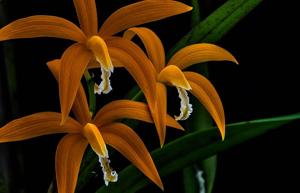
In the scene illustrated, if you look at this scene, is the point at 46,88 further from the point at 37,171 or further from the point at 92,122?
the point at 92,122

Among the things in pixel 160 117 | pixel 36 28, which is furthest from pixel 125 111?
pixel 36 28

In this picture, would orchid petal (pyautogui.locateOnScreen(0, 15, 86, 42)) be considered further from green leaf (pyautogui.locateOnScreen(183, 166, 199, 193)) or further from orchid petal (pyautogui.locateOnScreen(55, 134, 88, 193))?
green leaf (pyautogui.locateOnScreen(183, 166, 199, 193))

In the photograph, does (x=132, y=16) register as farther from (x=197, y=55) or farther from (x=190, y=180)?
(x=190, y=180)

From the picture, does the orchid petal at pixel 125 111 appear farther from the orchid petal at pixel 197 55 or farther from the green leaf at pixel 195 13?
the green leaf at pixel 195 13

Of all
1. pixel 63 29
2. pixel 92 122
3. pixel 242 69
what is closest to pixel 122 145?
pixel 92 122

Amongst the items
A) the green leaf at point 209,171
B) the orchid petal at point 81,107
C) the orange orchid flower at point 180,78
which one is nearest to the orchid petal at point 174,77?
the orange orchid flower at point 180,78

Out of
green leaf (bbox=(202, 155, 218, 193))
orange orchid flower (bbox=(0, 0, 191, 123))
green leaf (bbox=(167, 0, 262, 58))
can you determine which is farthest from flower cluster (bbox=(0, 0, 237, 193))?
green leaf (bbox=(202, 155, 218, 193))
